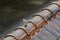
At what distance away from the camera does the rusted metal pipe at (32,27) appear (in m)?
6.08

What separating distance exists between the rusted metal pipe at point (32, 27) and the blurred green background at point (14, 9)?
16030 mm

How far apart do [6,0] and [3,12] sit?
4.54m

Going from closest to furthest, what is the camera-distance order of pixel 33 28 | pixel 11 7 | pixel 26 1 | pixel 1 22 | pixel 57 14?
pixel 33 28
pixel 57 14
pixel 1 22
pixel 11 7
pixel 26 1

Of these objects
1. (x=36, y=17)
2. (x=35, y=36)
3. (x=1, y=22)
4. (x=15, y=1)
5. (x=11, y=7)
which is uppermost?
(x=15, y=1)

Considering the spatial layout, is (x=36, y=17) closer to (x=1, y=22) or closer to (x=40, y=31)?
(x=40, y=31)

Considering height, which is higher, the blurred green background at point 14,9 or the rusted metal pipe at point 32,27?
the blurred green background at point 14,9

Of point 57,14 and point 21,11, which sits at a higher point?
point 21,11

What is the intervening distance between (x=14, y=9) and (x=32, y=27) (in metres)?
22.5

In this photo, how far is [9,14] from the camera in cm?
2773

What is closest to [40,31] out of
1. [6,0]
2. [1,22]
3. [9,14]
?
[1,22]

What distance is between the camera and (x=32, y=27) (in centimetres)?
689

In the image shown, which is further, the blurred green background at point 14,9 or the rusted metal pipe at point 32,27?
the blurred green background at point 14,9

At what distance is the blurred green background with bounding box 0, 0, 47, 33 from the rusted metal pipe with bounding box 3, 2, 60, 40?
631 inches

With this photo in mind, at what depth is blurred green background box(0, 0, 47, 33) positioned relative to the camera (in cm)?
2578
